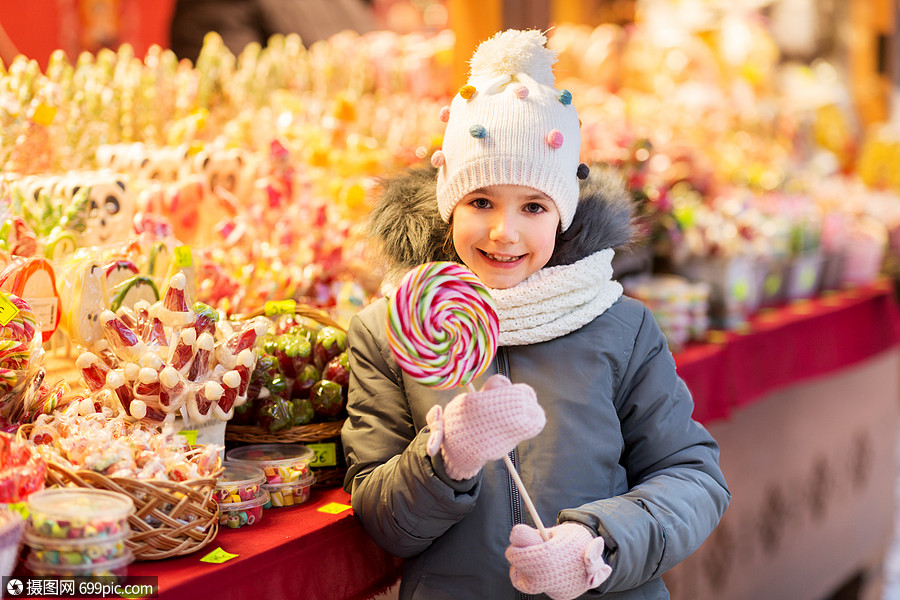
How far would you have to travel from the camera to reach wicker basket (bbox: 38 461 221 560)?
139 cm

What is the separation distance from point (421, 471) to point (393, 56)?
9.75ft

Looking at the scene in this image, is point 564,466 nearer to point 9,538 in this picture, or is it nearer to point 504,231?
point 504,231

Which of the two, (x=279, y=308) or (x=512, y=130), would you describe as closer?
(x=512, y=130)

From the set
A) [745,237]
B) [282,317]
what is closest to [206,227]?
[282,317]

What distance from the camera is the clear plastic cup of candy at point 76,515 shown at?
50.6 inches

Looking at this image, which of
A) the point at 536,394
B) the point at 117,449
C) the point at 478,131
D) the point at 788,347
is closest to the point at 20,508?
the point at 117,449

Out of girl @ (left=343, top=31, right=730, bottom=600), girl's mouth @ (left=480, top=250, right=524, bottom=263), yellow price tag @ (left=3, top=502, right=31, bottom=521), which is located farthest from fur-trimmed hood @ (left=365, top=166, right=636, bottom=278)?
yellow price tag @ (left=3, top=502, right=31, bottom=521)

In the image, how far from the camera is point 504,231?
1.62 metres

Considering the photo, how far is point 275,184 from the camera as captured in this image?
8.87 feet

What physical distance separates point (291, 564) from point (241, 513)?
142mm

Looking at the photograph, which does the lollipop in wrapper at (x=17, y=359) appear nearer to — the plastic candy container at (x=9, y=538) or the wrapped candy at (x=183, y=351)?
the wrapped candy at (x=183, y=351)

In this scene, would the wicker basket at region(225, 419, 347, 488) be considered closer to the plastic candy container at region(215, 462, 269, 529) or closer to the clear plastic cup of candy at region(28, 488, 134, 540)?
the plastic candy container at region(215, 462, 269, 529)

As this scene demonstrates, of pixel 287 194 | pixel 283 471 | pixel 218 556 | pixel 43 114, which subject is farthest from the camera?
pixel 287 194

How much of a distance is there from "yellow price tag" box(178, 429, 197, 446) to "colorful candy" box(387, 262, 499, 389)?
1.62 feet
